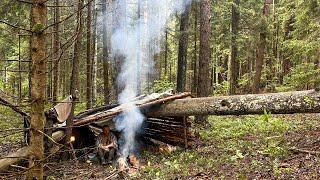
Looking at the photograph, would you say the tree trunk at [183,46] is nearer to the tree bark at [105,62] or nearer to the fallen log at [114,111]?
the tree bark at [105,62]

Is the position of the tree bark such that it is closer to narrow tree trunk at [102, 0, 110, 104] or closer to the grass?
narrow tree trunk at [102, 0, 110, 104]

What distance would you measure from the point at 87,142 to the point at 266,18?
42.1 feet

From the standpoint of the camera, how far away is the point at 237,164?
8.69 meters

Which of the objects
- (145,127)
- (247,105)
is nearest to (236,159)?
(247,105)

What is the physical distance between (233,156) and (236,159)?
14 centimetres

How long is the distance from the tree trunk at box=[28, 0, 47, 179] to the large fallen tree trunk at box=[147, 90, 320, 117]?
7.46m

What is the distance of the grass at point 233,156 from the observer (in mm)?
8039

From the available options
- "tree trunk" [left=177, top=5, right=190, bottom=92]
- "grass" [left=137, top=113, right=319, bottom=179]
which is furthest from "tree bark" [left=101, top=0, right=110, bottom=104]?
"grass" [left=137, top=113, right=319, bottom=179]

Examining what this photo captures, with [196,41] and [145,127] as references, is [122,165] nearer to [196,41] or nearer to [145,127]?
[145,127]

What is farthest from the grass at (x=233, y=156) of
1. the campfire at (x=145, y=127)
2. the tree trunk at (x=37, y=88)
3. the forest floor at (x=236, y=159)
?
the tree trunk at (x=37, y=88)

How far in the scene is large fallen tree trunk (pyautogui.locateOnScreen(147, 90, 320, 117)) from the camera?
9.83 m

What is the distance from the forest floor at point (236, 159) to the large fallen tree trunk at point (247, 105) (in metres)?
0.44

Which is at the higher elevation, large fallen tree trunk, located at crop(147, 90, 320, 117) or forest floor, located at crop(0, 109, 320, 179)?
large fallen tree trunk, located at crop(147, 90, 320, 117)

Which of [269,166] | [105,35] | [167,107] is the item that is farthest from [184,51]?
[269,166]
